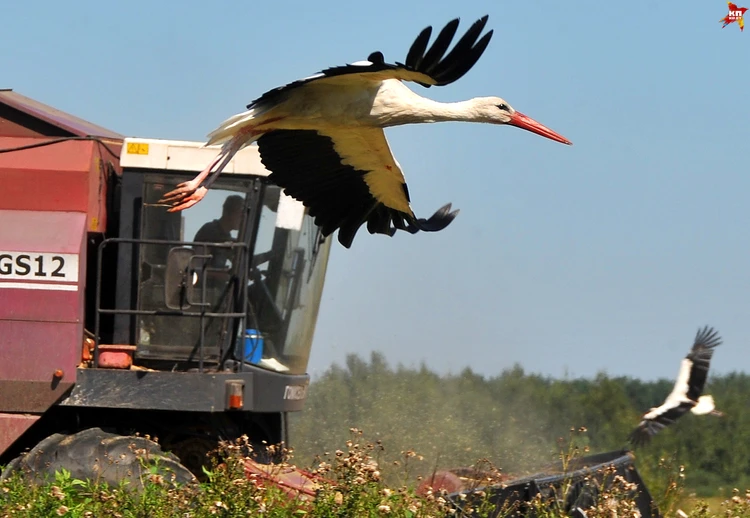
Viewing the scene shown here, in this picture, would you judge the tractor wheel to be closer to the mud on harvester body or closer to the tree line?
the mud on harvester body

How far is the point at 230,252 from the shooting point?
865cm

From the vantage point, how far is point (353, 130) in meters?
8.43

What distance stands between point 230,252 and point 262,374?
0.87m

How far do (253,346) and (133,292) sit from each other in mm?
906

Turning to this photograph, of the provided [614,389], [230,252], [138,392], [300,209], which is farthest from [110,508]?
[614,389]

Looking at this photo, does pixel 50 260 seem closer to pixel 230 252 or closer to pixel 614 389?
pixel 230 252

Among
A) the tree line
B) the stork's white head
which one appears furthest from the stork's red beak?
the tree line

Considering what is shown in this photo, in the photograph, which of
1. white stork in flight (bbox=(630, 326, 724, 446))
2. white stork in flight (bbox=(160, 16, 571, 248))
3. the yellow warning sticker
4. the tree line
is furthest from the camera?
the tree line

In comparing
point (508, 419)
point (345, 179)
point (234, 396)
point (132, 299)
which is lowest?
point (508, 419)

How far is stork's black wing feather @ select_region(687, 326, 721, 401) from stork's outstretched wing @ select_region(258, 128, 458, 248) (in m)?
3.04

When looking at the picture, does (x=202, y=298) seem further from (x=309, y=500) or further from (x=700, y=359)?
(x=700, y=359)

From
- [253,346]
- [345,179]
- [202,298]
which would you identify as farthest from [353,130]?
[253,346]

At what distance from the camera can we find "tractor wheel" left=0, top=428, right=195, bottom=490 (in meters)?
7.62

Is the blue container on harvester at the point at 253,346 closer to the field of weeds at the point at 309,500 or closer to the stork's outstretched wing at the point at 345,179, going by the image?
the stork's outstretched wing at the point at 345,179
